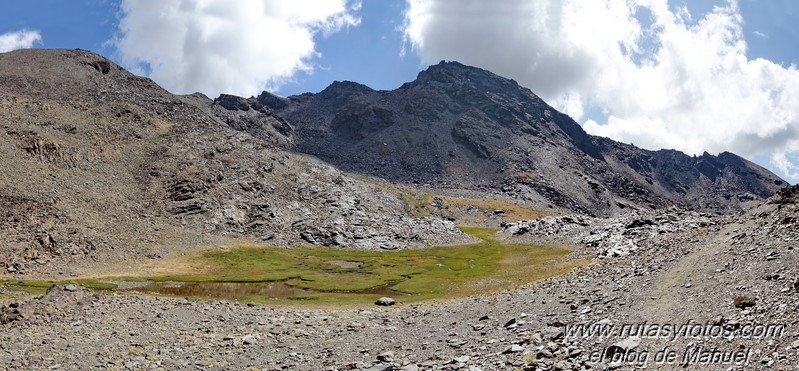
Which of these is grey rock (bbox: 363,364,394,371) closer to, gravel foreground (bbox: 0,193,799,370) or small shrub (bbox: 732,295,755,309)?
gravel foreground (bbox: 0,193,799,370)

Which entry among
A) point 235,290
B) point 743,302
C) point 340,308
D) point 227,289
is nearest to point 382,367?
→ point 743,302

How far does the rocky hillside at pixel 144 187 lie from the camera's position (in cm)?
9156

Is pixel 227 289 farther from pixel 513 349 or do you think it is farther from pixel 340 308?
pixel 513 349

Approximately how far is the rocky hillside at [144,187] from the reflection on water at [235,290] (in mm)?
20448

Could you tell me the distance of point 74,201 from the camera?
10269 cm

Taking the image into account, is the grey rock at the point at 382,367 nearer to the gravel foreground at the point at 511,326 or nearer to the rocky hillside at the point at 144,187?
the gravel foreground at the point at 511,326

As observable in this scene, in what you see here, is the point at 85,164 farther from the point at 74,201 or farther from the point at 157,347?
the point at 157,347

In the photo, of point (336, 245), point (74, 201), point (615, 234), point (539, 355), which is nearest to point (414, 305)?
point (539, 355)

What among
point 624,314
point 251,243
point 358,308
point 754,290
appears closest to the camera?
point 754,290

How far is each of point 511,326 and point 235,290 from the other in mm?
48492

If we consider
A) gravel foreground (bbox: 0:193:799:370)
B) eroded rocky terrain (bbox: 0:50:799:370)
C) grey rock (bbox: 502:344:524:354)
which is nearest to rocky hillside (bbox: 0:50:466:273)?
eroded rocky terrain (bbox: 0:50:799:370)

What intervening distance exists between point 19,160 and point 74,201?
15994 millimetres

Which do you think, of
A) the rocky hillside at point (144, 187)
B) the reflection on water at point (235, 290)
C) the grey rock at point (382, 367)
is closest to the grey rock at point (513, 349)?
the grey rock at point (382, 367)

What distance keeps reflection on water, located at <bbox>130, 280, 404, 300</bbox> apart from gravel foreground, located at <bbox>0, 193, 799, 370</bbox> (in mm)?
15288
